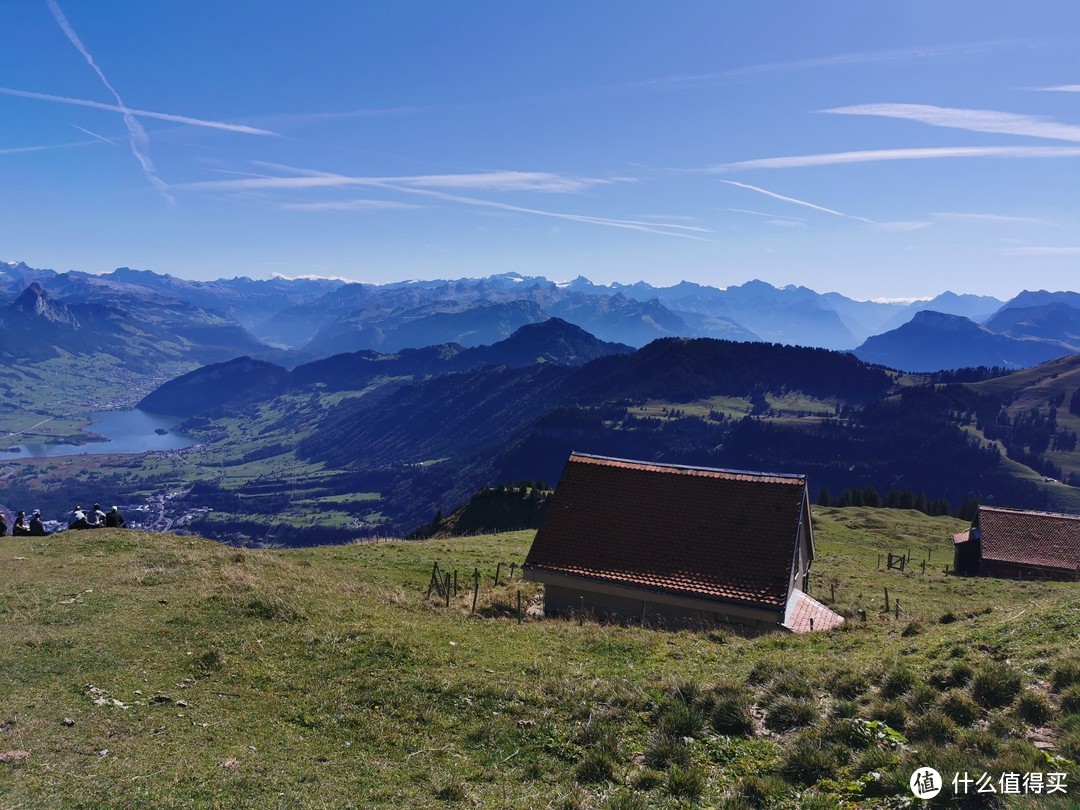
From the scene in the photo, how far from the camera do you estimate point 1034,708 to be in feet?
34.3

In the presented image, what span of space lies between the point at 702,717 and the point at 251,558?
80.2 ft

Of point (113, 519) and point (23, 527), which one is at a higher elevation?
point (113, 519)

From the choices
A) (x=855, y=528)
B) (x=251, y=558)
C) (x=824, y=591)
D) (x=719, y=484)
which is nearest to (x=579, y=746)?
(x=719, y=484)

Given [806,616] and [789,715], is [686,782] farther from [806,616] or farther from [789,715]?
[806,616]

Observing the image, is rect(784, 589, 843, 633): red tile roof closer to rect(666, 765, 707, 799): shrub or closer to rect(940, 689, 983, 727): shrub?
rect(940, 689, 983, 727): shrub

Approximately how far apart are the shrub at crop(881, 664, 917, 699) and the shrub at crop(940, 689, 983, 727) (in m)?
0.96

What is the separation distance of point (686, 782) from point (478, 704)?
5405 millimetres

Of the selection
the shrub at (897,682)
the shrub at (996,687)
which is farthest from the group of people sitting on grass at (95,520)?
the shrub at (996,687)

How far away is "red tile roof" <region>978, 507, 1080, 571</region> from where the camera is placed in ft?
163

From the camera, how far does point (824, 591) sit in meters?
35.5

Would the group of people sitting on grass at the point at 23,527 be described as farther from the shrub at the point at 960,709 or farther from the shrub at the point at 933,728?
the shrub at the point at 960,709

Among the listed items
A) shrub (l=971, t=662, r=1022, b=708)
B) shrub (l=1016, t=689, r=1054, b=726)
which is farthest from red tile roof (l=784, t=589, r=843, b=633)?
shrub (l=1016, t=689, r=1054, b=726)

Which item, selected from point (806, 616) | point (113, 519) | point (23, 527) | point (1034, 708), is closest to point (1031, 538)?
point (806, 616)

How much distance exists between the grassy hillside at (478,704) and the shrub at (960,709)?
0.15ft
